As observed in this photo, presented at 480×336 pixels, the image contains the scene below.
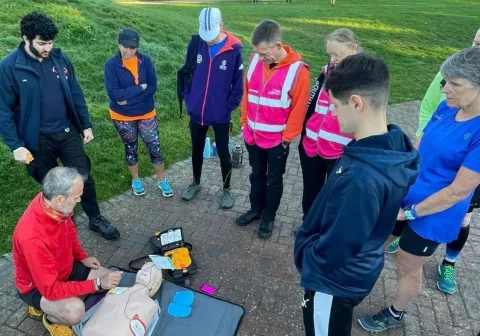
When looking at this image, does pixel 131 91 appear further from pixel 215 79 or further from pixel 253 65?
pixel 253 65

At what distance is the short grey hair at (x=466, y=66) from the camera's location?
2.18 meters

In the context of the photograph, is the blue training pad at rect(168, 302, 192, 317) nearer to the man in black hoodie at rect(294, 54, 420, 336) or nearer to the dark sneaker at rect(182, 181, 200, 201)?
the man in black hoodie at rect(294, 54, 420, 336)

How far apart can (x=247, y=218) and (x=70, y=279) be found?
6.57 ft

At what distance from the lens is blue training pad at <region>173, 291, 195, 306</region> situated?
310 cm

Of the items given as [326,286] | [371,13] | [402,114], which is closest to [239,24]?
[371,13]

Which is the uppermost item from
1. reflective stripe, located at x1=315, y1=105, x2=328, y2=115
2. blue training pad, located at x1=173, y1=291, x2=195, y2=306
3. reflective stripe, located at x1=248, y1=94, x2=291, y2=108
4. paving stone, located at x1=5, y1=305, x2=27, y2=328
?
reflective stripe, located at x1=315, y1=105, x2=328, y2=115

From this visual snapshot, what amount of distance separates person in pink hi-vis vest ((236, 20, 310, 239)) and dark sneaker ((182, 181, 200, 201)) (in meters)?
1.00

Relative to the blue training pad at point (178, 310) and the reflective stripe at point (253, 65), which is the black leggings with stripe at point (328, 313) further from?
the reflective stripe at point (253, 65)

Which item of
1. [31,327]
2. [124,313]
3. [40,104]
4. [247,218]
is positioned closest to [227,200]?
[247,218]

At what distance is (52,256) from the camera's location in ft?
8.66

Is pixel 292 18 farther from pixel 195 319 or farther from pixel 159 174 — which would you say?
pixel 195 319

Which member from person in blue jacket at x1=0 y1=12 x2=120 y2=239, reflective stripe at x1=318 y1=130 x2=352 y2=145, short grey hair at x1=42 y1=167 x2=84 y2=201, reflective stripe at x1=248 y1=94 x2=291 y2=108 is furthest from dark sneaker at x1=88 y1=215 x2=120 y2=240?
reflective stripe at x1=318 y1=130 x2=352 y2=145

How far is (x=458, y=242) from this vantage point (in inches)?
137

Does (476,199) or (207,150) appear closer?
(476,199)
